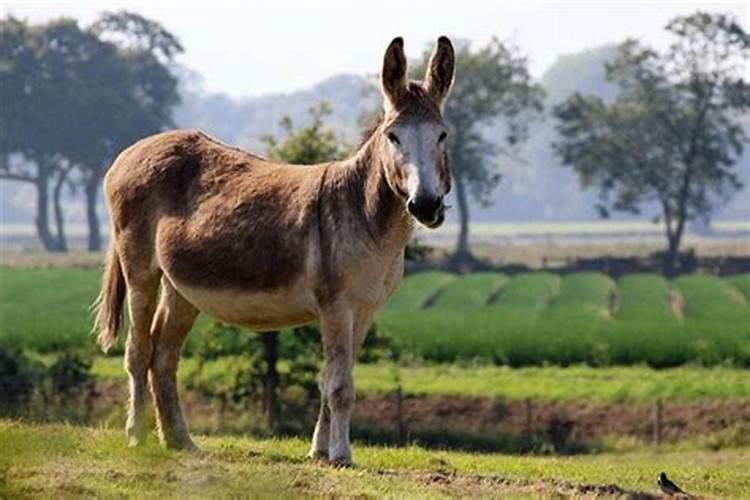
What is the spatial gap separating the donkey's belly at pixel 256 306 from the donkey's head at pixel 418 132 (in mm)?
1152

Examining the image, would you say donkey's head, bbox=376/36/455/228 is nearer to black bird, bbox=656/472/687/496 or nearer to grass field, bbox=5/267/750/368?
black bird, bbox=656/472/687/496

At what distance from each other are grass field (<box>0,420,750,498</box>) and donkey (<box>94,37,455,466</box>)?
0.58m

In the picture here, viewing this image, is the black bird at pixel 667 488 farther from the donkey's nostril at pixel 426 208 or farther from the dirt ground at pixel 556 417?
the dirt ground at pixel 556 417

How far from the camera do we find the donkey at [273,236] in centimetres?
1221

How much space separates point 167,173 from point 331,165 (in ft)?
4.94

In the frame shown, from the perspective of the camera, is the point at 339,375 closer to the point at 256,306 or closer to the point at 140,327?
the point at 256,306

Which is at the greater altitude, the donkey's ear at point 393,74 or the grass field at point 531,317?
the donkey's ear at point 393,74

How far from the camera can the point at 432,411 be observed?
3481cm

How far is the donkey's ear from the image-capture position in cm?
1217

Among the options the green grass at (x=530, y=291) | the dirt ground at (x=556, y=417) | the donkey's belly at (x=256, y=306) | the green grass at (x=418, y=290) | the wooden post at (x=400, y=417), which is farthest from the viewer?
the green grass at (x=530, y=291)

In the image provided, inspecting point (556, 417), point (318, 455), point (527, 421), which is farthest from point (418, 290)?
point (318, 455)

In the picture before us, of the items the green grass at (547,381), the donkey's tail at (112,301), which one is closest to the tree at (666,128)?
the green grass at (547,381)

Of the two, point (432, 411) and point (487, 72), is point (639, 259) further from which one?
point (432, 411)

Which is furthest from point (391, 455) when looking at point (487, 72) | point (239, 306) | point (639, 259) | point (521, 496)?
point (487, 72)
